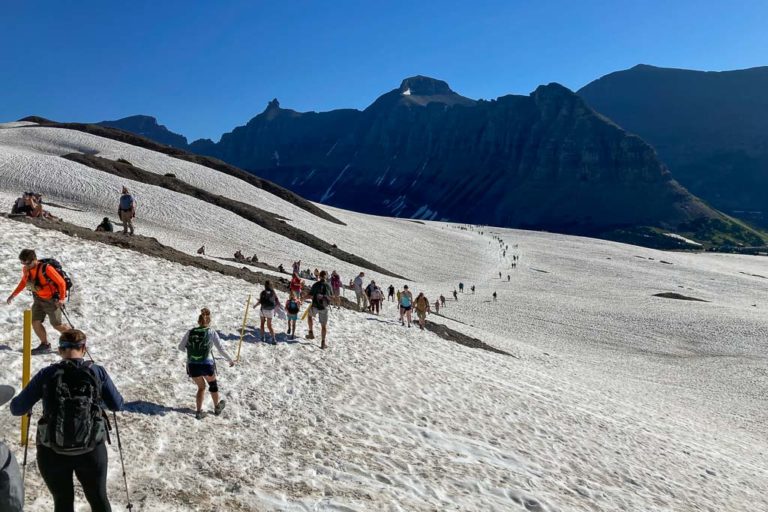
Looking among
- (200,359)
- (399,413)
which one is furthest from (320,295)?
(200,359)

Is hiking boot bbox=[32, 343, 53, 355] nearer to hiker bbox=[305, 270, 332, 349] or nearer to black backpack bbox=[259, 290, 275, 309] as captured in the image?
black backpack bbox=[259, 290, 275, 309]

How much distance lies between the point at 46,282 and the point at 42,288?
0.17 m

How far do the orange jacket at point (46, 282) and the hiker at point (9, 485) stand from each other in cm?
757

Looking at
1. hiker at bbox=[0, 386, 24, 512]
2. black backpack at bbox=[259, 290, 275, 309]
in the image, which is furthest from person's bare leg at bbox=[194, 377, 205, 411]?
black backpack at bbox=[259, 290, 275, 309]

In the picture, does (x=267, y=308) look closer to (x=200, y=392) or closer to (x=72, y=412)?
(x=200, y=392)

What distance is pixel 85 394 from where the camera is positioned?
20.4 feet

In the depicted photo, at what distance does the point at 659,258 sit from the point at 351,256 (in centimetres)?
7206

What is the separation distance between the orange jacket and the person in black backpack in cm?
650

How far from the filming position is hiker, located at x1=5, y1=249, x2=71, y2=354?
11773mm

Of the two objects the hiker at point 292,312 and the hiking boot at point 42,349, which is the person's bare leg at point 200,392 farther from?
the hiker at point 292,312

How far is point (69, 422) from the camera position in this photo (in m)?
5.98

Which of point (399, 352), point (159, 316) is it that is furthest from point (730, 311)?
point (159, 316)

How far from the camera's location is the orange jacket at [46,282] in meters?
11.8

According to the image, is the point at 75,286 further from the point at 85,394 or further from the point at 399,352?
the point at 85,394
